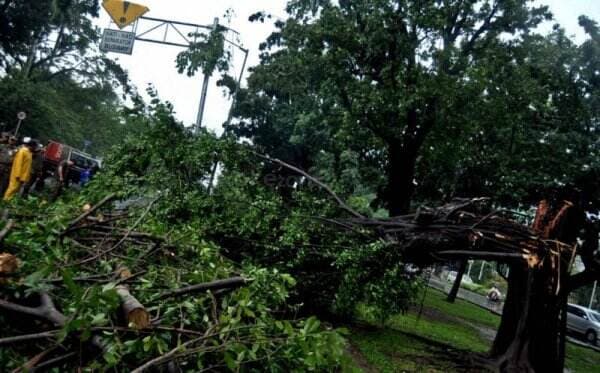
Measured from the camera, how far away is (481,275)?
46938mm

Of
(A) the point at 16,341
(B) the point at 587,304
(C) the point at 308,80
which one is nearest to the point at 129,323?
(A) the point at 16,341

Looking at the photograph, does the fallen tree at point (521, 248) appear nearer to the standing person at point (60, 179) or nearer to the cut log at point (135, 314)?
the cut log at point (135, 314)

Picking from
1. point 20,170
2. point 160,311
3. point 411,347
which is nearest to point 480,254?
point 411,347

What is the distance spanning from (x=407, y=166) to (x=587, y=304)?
34.9 metres

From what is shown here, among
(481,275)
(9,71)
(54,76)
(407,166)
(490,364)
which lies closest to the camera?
(490,364)

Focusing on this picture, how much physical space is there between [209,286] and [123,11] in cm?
1115

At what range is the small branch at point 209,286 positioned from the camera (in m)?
2.81

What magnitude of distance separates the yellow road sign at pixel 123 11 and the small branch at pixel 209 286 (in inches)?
431

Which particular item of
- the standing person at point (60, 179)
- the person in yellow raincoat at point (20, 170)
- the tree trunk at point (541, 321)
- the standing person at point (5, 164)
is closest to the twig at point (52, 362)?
the tree trunk at point (541, 321)

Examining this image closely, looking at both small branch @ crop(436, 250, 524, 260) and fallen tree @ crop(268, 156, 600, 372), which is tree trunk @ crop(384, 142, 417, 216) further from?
small branch @ crop(436, 250, 524, 260)

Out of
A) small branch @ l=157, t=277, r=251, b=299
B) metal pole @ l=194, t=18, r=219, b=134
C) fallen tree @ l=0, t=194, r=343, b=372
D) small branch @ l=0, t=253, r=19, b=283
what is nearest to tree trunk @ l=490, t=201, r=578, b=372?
fallen tree @ l=0, t=194, r=343, b=372

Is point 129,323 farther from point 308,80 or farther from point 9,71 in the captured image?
point 9,71

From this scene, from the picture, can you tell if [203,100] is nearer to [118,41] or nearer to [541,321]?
[118,41]

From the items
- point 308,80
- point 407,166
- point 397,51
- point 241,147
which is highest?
point 397,51
